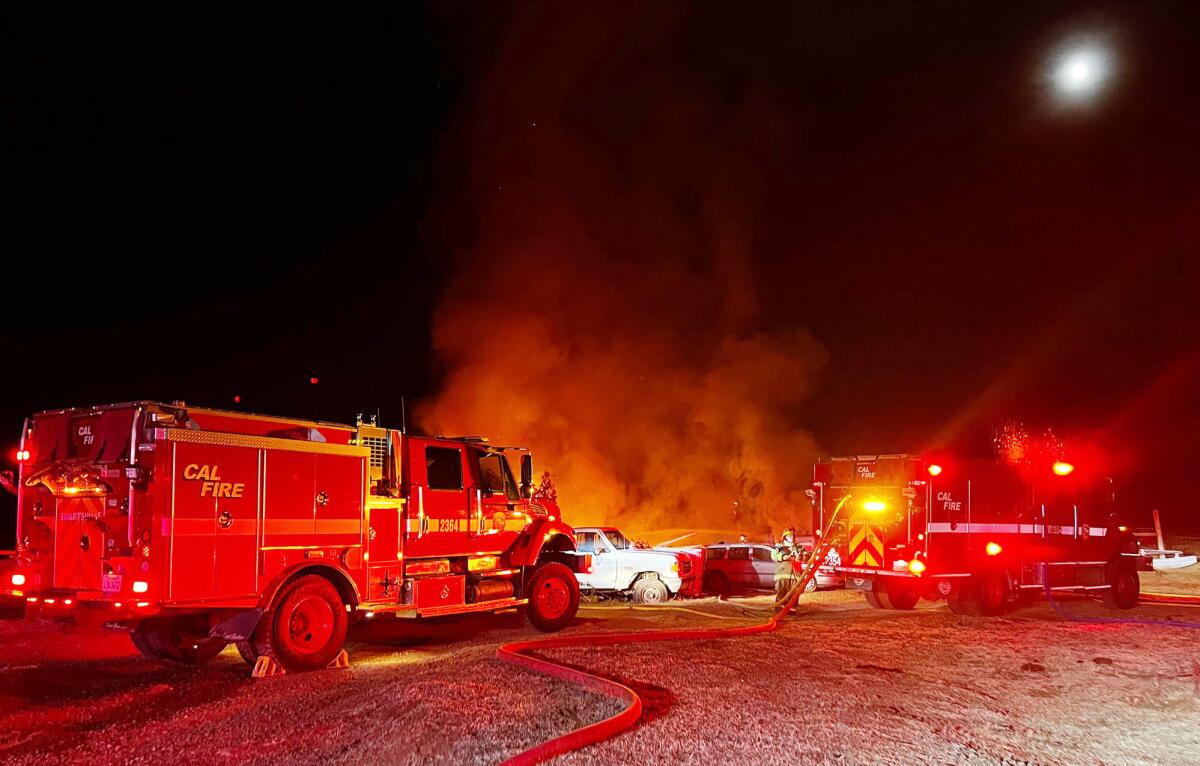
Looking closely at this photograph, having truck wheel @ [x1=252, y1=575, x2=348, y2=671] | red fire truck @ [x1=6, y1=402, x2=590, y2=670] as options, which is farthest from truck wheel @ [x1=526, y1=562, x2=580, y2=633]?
truck wheel @ [x1=252, y1=575, x2=348, y2=671]

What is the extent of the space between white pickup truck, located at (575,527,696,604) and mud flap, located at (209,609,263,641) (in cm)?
777

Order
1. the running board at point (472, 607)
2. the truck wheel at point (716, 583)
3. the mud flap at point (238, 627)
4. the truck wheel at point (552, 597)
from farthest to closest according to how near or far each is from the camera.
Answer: the truck wheel at point (716, 583)
the truck wheel at point (552, 597)
the running board at point (472, 607)
the mud flap at point (238, 627)

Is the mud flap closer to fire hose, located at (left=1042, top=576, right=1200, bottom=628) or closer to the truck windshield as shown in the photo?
the truck windshield

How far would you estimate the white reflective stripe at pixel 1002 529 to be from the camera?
1355 centimetres

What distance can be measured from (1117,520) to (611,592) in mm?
9066

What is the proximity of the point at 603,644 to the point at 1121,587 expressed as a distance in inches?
410

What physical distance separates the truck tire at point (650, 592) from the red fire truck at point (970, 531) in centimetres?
290

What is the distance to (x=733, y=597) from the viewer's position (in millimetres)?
17328

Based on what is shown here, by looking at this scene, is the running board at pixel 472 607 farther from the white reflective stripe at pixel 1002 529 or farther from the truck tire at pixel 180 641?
the white reflective stripe at pixel 1002 529

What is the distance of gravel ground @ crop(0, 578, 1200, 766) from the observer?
588 cm

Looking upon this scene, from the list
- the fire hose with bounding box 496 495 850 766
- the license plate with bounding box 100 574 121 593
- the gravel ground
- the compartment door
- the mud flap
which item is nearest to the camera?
the fire hose with bounding box 496 495 850 766

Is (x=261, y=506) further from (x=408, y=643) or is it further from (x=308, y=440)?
(x=408, y=643)

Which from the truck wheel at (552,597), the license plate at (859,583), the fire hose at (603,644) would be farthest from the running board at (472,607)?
the license plate at (859,583)

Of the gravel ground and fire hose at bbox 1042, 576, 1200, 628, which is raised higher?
the gravel ground
